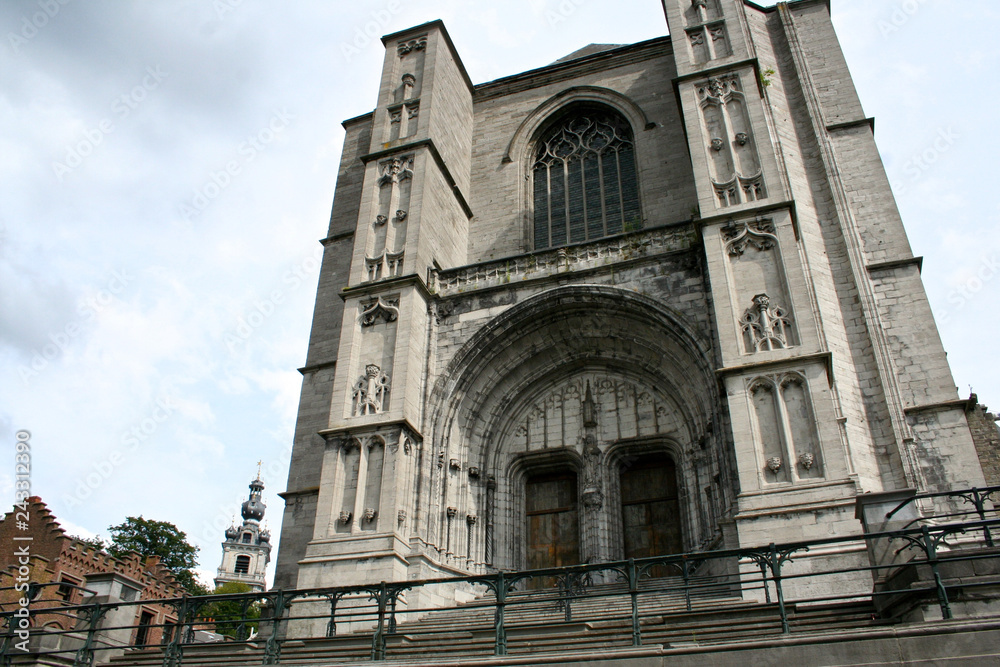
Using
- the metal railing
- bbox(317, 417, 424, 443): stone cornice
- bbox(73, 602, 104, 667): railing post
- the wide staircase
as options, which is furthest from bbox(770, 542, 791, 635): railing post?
bbox(73, 602, 104, 667): railing post

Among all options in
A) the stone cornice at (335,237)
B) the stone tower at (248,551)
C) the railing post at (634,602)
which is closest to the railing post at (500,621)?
the railing post at (634,602)

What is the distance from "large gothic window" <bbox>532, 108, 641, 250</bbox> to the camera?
1633 centimetres

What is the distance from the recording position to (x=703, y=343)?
11453 mm

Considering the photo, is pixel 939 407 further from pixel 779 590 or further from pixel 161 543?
pixel 161 543

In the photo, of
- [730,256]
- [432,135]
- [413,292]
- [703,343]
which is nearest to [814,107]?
[730,256]

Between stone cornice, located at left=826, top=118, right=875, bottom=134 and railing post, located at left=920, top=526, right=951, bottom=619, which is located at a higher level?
stone cornice, located at left=826, top=118, right=875, bottom=134

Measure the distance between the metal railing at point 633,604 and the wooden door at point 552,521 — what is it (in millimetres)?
931

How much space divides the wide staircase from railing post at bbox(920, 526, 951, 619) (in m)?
0.83

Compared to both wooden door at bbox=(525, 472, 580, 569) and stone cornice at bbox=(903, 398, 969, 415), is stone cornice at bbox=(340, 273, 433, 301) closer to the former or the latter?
wooden door at bbox=(525, 472, 580, 569)

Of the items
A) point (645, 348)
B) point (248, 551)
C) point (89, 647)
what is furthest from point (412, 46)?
point (248, 551)

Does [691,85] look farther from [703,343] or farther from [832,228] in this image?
[703,343]

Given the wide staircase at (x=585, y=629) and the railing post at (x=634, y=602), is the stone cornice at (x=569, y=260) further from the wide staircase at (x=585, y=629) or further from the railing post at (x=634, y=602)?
the railing post at (x=634, y=602)

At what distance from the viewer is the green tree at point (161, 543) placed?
35.1 metres

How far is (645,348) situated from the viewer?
12.8 metres
